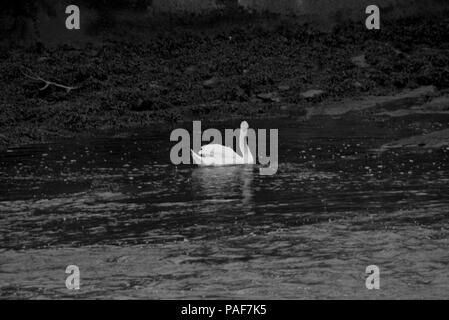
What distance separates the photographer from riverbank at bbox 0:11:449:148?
3084 cm

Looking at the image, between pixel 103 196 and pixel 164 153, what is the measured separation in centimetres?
590

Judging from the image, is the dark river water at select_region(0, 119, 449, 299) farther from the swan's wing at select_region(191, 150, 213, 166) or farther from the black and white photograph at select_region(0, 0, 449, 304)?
the swan's wing at select_region(191, 150, 213, 166)

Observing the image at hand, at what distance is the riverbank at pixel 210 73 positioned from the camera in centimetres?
3084

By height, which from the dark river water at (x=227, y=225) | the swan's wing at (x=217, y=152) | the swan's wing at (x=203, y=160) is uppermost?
the swan's wing at (x=217, y=152)

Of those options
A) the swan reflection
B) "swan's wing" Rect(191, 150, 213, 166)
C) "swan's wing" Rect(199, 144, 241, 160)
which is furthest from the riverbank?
the swan reflection

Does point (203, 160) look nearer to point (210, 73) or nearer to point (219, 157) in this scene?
point (219, 157)

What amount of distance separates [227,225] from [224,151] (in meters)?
6.59

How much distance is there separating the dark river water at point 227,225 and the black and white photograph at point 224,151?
46 mm

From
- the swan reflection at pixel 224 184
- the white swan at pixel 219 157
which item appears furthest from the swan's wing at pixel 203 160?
the swan reflection at pixel 224 184

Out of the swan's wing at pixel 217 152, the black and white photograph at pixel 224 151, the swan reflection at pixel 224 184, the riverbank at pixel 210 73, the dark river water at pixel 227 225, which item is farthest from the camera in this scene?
the riverbank at pixel 210 73

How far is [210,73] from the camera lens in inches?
1407

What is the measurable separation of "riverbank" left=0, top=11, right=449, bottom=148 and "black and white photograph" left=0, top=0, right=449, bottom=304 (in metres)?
0.09

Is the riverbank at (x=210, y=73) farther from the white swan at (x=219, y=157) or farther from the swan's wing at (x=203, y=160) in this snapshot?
the white swan at (x=219, y=157)
